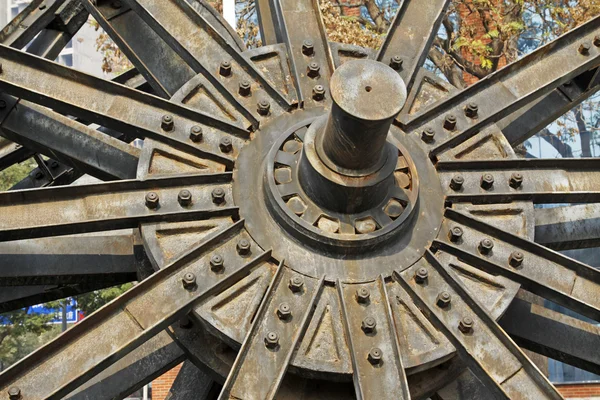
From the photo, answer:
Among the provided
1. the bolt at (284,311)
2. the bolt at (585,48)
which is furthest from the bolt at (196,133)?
the bolt at (585,48)

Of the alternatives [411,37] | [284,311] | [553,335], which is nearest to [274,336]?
[284,311]

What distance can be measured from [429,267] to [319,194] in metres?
0.86

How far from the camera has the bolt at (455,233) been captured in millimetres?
6953

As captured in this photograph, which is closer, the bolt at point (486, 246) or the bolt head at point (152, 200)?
the bolt head at point (152, 200)

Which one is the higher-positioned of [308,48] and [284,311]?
[308,48]

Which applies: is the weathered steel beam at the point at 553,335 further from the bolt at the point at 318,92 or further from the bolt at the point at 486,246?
the bolt at the point at 318,92

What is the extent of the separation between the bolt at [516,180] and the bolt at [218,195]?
6.55ft

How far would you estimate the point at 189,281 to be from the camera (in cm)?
644

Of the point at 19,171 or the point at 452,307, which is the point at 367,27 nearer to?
the point at 452,307

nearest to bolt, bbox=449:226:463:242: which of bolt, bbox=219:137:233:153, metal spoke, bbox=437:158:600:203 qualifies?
metal spoke, bbox=437:158:600:203

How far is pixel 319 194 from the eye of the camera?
684 centimetres

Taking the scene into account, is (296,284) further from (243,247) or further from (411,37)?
(411,37)

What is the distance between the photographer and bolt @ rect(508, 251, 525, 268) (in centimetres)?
685

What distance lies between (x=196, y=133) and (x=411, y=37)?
1843mm
